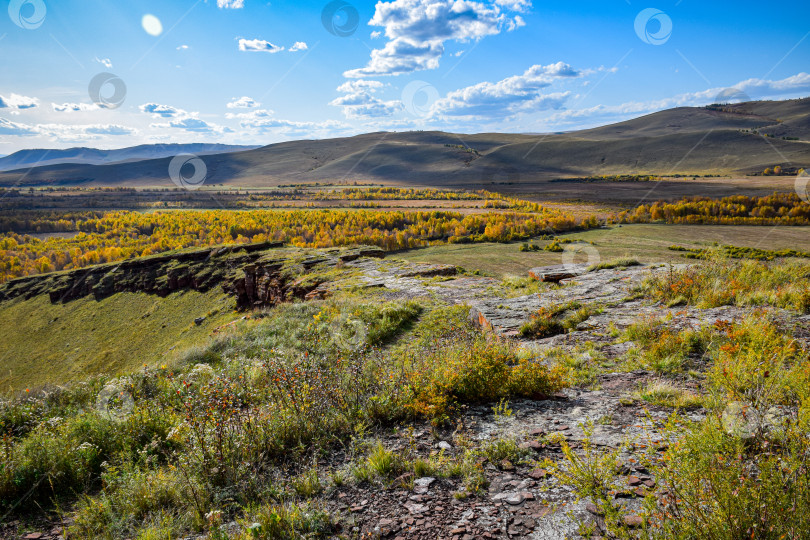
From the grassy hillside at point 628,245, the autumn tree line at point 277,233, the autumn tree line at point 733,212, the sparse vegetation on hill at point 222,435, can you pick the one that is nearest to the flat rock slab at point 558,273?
the sparse vegetation on hill at point 222,435

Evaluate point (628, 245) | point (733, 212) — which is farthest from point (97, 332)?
point (733, 212)

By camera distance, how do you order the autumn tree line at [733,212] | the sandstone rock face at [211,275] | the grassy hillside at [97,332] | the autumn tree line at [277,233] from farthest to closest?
the autumn tree line at [733,212], the autumn tree line at [277,233], the grassy hillside at [97,332], the sandstone rock face at [211,275]

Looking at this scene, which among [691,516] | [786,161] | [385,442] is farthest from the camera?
[786,161]

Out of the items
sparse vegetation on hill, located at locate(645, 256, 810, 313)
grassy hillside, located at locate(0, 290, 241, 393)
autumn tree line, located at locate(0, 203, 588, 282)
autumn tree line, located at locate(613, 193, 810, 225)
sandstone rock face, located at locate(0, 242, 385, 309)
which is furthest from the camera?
autumn tree line, located at locate(613, 193, 810, 225)

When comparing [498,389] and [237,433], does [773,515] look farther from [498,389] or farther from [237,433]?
[237,433]

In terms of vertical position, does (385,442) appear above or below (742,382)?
below

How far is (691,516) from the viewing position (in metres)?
2.39

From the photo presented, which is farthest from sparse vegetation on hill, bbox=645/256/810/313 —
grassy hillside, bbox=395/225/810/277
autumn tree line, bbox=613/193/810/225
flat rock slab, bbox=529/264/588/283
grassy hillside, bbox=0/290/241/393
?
autumn tree line, bbox=613/193/810/225

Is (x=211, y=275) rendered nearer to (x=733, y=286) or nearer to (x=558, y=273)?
(x=558, y=273)

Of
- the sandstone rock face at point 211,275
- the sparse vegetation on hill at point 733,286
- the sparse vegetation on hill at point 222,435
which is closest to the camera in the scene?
the sparse vegetation on hill at point 222,435

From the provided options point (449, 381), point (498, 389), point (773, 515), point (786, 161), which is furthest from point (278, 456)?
point (786, 161)

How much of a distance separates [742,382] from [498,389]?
8.58 ft

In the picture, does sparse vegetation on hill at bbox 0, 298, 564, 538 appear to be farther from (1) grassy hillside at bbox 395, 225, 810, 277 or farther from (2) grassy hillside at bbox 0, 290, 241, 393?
(1) grassy hillside at bbox 395, 225, 810, 277

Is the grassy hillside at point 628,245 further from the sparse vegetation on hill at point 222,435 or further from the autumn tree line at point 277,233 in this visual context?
the sparse vegetation on hill at point 222,435
